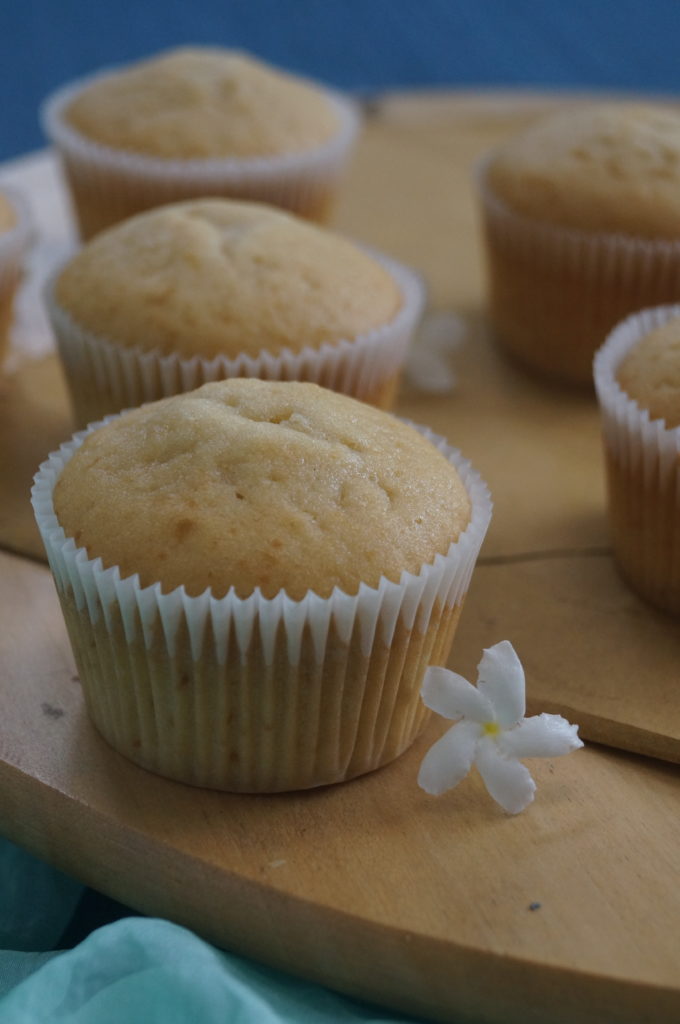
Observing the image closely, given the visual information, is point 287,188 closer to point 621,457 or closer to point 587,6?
point 621,457

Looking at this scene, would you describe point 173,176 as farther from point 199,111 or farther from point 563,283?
point 563,283

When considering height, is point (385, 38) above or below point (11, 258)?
below

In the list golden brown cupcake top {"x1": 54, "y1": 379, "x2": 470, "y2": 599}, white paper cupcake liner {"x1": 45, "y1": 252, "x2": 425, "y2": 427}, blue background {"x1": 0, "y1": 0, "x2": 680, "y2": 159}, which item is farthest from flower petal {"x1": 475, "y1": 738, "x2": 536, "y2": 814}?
blue background {"x1": 0, "y1": 0, "x2": 680, "y2": 159}

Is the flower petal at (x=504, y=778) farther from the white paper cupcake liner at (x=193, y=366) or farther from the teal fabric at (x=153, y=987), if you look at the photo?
the white paper cupcake liner at (x=193, y=366)

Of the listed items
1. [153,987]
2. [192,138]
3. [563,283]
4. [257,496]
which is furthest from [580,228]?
[153,987]

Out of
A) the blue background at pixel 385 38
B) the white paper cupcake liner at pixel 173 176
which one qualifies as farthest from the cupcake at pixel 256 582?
the blue background at pixel 385 38

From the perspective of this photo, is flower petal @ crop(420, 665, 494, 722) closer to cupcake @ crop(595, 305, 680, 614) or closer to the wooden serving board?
the wooden serving board

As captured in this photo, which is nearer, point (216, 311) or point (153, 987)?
point (153, 987)
